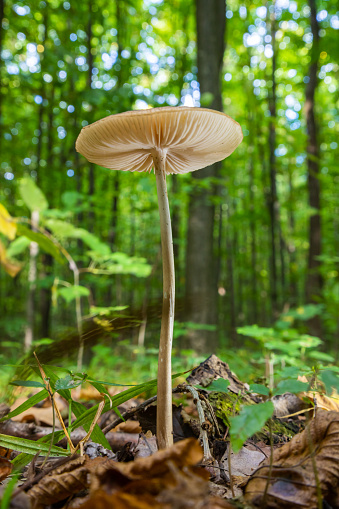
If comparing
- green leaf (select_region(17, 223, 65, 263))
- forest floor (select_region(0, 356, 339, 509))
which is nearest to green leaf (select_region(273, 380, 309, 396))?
forest floor (select_region(0, 356, 339, 509))

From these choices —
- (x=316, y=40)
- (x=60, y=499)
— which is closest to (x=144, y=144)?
(x=60, y=499)

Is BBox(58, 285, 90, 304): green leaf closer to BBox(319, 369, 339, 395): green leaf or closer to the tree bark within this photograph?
BBox(319, 369, 339, 395): green leaf

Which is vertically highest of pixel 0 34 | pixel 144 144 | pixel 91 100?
pixel 0 34

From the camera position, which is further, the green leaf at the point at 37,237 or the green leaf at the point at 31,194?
the green leaf at the point at 31,194

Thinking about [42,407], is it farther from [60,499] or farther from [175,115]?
[175,115]

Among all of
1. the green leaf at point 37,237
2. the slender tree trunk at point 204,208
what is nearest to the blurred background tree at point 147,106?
the slender tree trunk at point 204,208

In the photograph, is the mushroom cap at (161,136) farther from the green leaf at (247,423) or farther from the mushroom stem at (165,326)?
the green leaf at (247,423)
